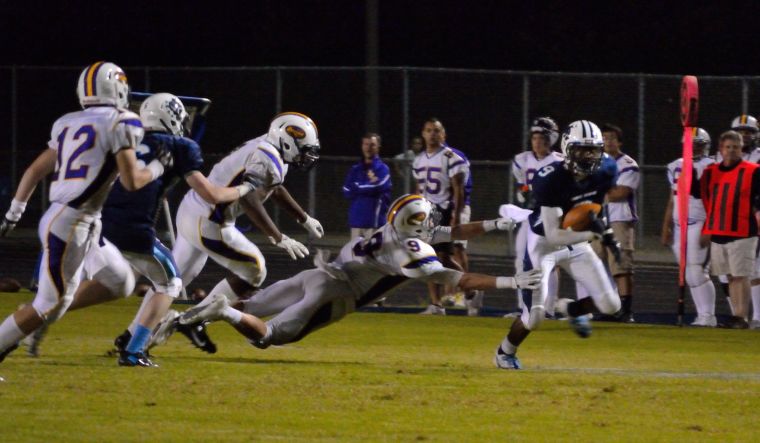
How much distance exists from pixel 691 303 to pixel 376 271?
6.46 metres

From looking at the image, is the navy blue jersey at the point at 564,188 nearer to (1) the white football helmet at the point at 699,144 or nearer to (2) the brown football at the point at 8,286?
(1) the white football helmet at the point at 699,144

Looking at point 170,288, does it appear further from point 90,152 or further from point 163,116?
point 90,152

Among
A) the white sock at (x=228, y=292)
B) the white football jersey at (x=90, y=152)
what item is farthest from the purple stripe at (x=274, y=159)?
the white football jersey at (x=90, y=152)

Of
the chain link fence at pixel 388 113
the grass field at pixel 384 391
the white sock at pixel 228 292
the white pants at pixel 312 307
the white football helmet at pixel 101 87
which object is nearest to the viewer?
the grass field at pixel 384 391

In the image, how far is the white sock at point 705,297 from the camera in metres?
12.5

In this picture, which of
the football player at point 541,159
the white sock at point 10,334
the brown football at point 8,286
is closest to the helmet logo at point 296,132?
the white sock at point 10,334

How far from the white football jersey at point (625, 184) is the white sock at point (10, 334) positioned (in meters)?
6.52

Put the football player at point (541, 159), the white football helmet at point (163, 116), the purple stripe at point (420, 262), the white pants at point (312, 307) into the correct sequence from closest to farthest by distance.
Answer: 1. the purple stripe at point (420, 262)
2. the white football helmet at point (163, 116)
3. the white pants at point (312, 307)
4. the football player at point (541, 159)

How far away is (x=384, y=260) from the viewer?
8828 millimetres

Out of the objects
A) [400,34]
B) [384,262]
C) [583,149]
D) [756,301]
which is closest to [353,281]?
[384,262]

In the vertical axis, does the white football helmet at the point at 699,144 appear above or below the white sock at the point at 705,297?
above

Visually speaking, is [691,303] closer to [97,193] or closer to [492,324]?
[492,324]

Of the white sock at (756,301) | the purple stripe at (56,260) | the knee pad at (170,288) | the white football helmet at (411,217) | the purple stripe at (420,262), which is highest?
the white football helmet at (411,217)

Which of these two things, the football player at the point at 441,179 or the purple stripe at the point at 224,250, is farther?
the football player at the point at 441,179
